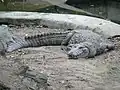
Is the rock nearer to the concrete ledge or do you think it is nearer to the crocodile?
the crocodile

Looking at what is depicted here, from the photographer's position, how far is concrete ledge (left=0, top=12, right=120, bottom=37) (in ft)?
19.9

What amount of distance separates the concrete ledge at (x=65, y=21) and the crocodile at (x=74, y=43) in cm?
32

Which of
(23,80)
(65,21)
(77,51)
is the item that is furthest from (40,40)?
(23,80)

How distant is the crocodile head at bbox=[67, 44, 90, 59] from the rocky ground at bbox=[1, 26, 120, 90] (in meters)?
0.09

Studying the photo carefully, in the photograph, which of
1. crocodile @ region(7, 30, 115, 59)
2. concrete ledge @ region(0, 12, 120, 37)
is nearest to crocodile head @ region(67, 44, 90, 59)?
crocodile @ region(7, 30, 115, 59)

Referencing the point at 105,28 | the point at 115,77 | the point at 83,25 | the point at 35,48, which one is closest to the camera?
the point at 115,77

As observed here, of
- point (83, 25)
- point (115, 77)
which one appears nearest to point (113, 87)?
point (115, 77)

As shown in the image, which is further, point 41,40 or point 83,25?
point 83,25

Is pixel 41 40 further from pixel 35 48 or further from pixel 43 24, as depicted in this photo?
pixel 43 24

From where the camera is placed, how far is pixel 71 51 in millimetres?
5227

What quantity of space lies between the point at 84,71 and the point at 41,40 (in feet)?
5.17

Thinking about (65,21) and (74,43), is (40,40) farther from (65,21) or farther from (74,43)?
(65,21)

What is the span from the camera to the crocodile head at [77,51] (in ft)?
17.0

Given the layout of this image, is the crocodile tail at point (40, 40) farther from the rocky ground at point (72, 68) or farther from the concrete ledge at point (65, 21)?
the concrete ledge at point (65, 21)
